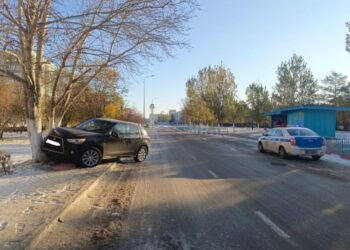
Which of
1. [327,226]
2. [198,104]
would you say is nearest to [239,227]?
[327,226]

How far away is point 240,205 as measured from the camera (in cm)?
713

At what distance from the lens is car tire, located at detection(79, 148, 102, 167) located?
1200 centimetres

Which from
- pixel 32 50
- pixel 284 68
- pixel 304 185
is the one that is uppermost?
pixel 284 68

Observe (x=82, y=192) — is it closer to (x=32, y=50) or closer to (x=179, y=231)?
(x=179, y=231)

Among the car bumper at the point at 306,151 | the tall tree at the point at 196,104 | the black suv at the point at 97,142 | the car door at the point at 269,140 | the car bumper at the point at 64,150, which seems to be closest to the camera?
the car bumper at the point at 64,150

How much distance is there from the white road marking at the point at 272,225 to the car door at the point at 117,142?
25.4 ft

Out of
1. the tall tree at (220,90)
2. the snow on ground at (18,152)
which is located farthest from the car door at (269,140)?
the tall tree at (220,90)

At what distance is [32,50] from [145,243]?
8.71 meters

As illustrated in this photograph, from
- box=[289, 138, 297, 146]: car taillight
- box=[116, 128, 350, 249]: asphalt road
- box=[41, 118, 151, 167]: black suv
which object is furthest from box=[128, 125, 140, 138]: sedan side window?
box=[289, 138, 297, 146]: car taillight

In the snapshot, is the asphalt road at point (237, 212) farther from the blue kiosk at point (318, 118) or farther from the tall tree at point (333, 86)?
the tall tree at point (333, 86)

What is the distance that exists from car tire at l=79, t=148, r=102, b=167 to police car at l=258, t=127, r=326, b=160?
30.8 ft

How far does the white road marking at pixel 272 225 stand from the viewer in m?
5.22

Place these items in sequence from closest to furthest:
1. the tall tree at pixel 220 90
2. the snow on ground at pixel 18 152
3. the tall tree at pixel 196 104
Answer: the snow on ground at pixel 18 152, the tall tree at pixel 220 90, the tall tree at pixel 196 104

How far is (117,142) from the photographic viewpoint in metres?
13.6
